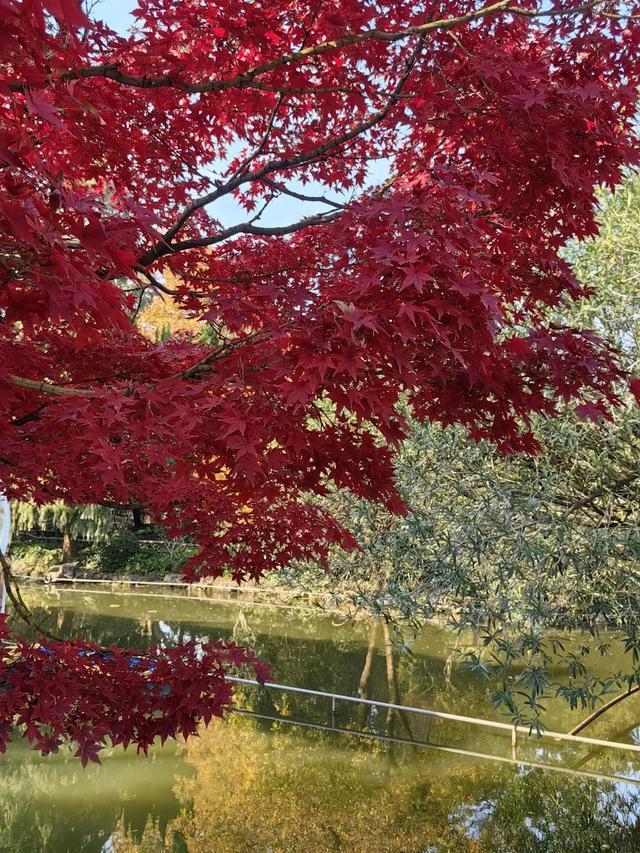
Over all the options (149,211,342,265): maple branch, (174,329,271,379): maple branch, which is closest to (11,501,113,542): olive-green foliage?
(149,211,342,265): maple branch

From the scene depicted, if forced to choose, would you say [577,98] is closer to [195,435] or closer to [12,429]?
[195,435]

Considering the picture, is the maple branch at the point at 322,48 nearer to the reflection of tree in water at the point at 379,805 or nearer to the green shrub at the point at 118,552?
the reflection of tree in water at the point at 379,805

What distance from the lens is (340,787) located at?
5379 mm

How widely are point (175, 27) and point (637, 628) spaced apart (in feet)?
13.2

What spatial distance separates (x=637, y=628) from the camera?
13.4ft

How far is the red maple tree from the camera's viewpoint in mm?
1926

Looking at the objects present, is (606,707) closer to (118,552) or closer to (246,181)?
(246,181)

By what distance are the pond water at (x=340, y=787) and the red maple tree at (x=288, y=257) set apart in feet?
7.48

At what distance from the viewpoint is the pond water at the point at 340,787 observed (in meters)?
4.56

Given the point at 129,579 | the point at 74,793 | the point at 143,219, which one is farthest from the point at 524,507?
the point at 129,579

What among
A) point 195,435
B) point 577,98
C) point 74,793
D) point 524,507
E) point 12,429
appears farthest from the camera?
point 74,793

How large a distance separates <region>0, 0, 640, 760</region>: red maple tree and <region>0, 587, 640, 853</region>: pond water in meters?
2.28

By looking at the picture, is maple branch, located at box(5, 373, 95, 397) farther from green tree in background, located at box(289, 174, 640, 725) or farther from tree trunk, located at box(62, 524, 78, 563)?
tree trunk, located at box(62, 524, 78, 563)

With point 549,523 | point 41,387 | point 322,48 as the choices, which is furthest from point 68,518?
point 322,48
